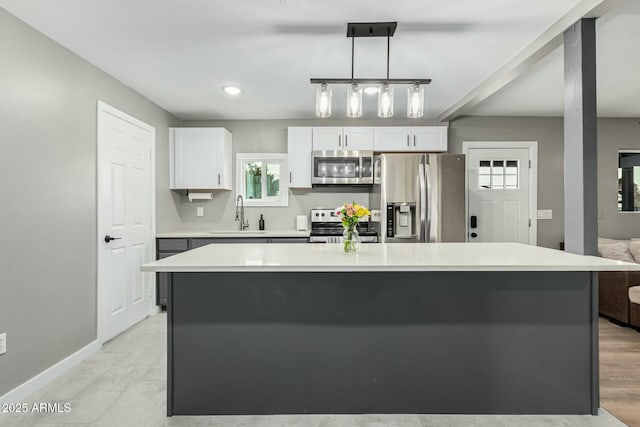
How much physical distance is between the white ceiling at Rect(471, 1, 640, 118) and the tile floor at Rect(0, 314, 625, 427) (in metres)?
2.47

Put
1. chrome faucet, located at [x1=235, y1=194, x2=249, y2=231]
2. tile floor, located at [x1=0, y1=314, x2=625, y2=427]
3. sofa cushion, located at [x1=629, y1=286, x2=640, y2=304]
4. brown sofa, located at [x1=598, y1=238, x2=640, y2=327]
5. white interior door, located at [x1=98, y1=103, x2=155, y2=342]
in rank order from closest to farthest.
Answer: tile floor, located at [x1=0, y1=314, x2=625, y2=427], white interior door, located at [x1=98, y1=103, x2=155, y2=342], sofa cushion, located at [x1=629, y1=286, x2=640, y2=304], brown sofa, located at [x1=598, y1=238, x2=640, y2=327], chrome faucet, located at [x1=235, y1=194, x2=249, y2=231]

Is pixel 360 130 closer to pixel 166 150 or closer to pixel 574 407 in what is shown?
pixel 166 150

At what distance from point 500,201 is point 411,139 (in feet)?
4.75

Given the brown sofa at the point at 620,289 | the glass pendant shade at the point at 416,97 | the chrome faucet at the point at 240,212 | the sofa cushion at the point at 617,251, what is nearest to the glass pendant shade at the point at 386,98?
the glass pendant shade at the point at 416,97

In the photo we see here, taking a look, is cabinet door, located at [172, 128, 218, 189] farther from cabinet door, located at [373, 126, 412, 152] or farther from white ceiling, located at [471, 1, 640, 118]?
white ceiling, located at [471, 1, 640, 118]

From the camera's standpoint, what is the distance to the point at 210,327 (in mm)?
1957

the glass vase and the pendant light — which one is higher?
the pendant light

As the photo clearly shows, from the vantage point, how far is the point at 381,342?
77.6 inches

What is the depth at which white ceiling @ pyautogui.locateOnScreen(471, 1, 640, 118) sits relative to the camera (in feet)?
7.74

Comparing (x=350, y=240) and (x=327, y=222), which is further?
(x=327, y=222)

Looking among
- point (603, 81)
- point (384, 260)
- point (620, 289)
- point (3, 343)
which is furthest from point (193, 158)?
point (620, 289)

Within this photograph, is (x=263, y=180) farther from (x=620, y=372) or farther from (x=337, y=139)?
(x=620, y=372)

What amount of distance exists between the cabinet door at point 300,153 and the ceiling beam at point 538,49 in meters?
1.82

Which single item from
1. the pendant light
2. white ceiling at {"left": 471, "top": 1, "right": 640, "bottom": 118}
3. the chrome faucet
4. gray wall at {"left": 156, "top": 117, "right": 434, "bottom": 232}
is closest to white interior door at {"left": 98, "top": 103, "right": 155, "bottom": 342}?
gray wall at {"left": 156, "top": 117, "right": 434, "bottom": 232}
